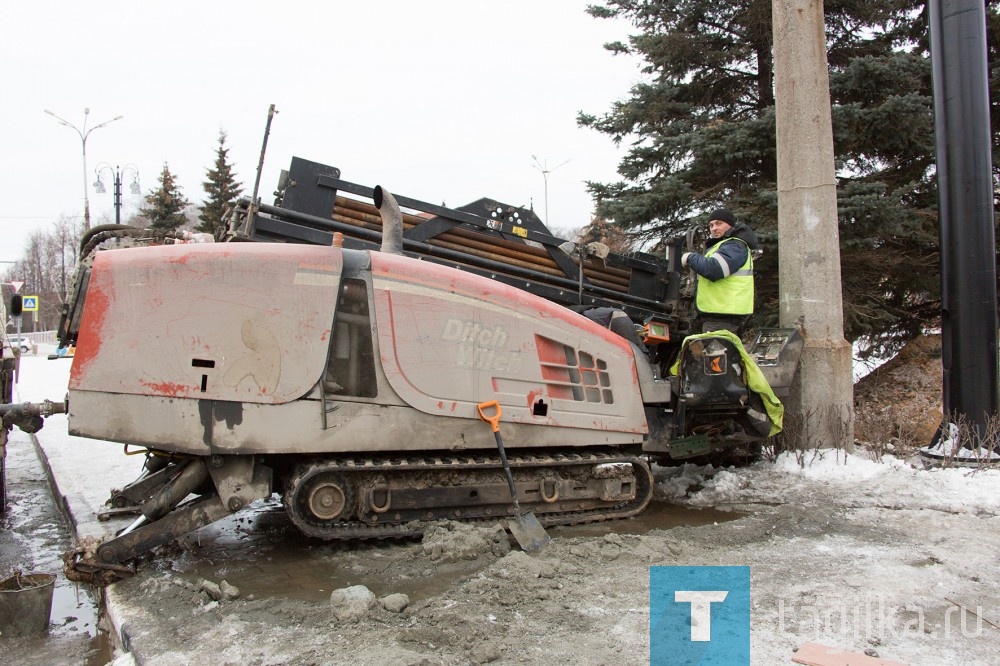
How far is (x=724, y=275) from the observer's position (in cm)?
604

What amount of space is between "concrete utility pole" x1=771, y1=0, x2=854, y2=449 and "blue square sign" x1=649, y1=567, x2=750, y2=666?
3.43 m

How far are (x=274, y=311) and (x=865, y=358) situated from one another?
1003cm

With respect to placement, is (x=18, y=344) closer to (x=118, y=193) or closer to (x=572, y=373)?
(x=572, y=373)

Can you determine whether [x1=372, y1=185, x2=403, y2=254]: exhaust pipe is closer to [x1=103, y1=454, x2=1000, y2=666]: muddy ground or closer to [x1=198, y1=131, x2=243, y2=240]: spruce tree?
[x1=103, y1=454, x2=1000, y2=666]: muddy ground

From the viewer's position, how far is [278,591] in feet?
13.6

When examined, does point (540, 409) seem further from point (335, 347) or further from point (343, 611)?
point (343, 611)

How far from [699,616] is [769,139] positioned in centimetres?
773

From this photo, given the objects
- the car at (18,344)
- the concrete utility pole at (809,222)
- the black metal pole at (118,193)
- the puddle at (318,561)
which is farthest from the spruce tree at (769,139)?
the black metal pole at (118,193)

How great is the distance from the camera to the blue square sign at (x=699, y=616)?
315 centimetres

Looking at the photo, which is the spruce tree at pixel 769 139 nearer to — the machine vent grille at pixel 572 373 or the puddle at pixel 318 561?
the machine vent grille at pixel 572 373

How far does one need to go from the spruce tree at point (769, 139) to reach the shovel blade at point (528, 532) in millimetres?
5544

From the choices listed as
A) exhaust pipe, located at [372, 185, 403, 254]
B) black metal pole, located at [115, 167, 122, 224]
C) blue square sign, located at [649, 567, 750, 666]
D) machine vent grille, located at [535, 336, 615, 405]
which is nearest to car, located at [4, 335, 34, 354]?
exhaust pipe, located at [372, 185, 403, 254]

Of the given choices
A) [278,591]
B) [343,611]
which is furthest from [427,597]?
[278,591]

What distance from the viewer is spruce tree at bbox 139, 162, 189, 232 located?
1265 inches
